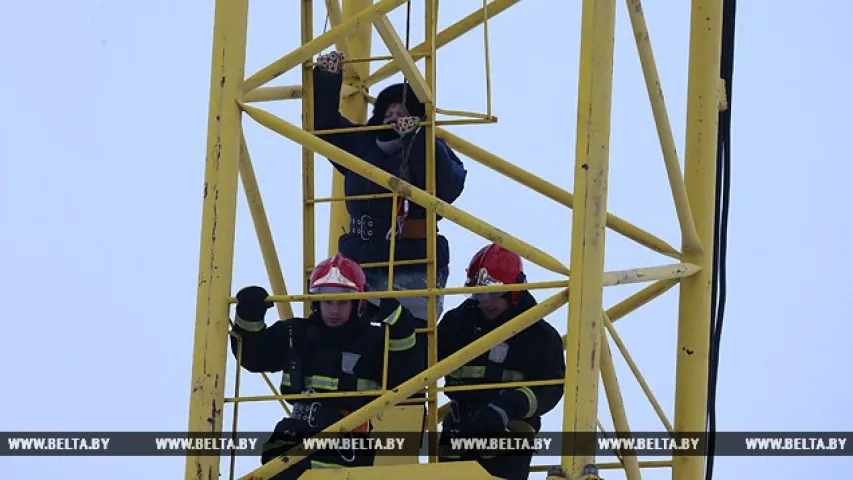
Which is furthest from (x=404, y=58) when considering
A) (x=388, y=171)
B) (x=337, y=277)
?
(x=337, y=277)

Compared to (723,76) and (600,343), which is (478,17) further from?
(600,343)

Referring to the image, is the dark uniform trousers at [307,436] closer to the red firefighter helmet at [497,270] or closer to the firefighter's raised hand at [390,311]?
the firefighter's raised hand at [390,311]

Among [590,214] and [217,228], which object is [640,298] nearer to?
[590,214]

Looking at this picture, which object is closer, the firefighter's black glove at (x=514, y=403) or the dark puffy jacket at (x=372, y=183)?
the firefighter's black glove at (x=514, y=403)

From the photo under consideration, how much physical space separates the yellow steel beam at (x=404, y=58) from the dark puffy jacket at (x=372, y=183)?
0.28 m

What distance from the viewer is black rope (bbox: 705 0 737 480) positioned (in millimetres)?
14836

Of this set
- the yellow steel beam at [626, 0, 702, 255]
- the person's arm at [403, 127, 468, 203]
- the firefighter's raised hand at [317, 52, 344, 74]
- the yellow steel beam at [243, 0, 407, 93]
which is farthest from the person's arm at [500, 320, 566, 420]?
the yellow steel beam at [243, 0, 407, 93]

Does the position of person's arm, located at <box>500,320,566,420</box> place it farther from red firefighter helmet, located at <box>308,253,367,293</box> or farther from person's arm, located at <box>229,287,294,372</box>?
person's arm, located at <box>229,287,294,372</box>

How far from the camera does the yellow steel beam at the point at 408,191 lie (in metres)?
12.8

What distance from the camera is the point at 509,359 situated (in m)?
14.1

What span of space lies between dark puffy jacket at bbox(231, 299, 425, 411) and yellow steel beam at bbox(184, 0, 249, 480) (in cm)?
27

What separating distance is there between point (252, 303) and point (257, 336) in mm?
265

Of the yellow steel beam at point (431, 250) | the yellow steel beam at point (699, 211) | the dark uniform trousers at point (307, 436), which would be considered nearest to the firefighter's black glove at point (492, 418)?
the yellow steel beam at point (431, 250)

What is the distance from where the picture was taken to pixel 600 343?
12.6 metres
